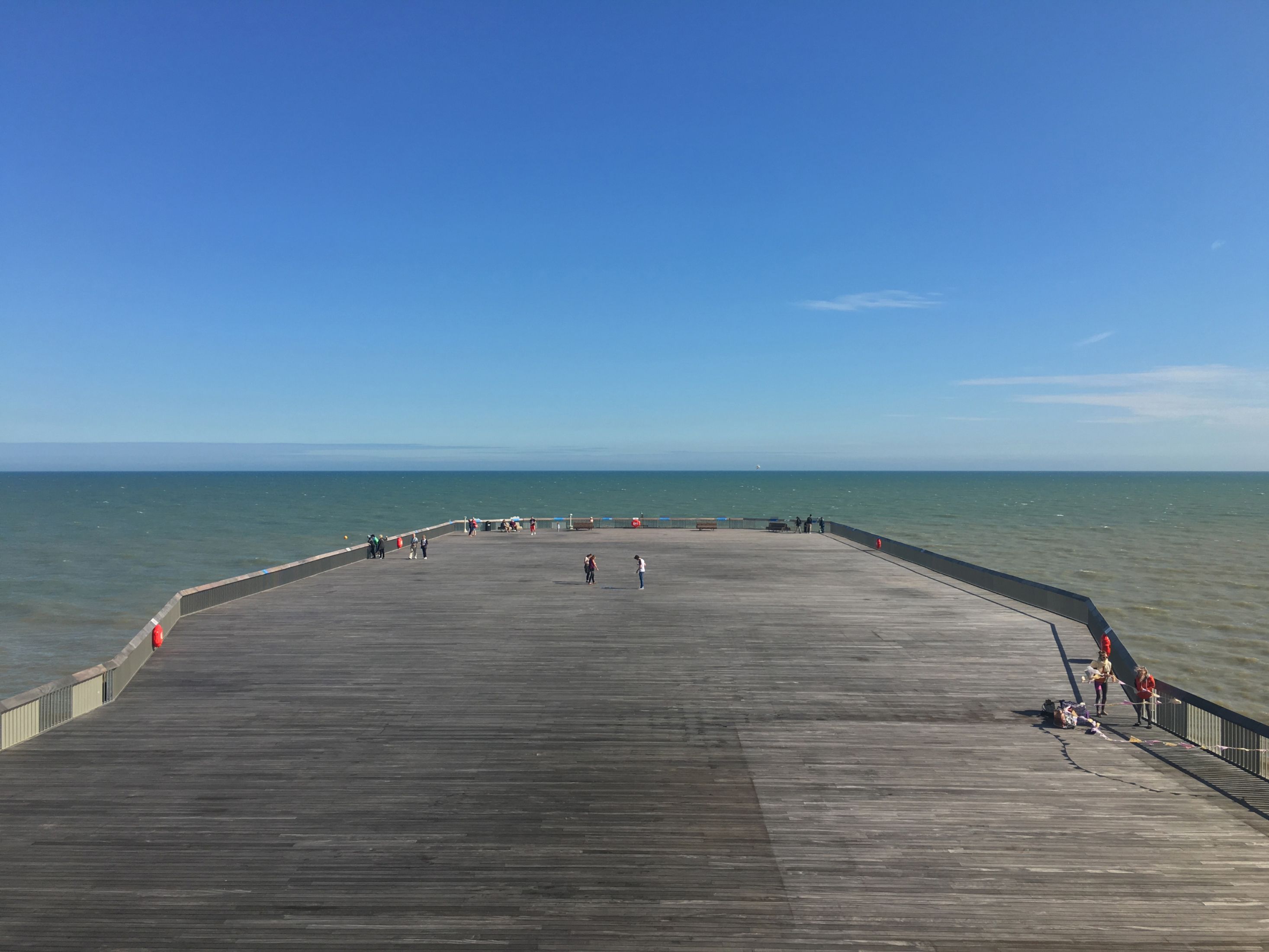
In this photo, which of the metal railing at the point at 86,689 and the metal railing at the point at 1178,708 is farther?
the metal railing at the point at 86,689

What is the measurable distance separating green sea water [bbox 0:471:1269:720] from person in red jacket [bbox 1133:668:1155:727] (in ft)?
10.4

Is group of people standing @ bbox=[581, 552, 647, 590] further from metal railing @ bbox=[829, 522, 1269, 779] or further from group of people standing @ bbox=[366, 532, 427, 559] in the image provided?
metal railing @ bbox=[829, 522, 1269, 779]

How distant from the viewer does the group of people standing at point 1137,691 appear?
15781 millimetres

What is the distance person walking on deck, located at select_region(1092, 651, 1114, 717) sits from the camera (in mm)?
15914

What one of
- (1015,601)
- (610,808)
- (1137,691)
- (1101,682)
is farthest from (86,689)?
(1015,601)

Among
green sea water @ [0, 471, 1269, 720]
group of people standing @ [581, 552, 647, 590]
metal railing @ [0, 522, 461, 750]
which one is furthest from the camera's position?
green sea water @ [0, 471, 1269, 720]

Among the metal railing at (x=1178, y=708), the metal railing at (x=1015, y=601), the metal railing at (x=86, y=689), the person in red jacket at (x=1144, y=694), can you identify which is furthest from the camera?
the person in red jacket at (x=1144, y=694)

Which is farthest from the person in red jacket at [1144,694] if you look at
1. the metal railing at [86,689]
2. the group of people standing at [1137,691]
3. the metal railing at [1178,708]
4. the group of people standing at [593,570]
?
the metal railing at [86,689]

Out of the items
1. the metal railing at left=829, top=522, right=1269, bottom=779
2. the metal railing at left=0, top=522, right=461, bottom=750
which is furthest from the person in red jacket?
the metal railing at left=0, top=522, right=461, bottom=750

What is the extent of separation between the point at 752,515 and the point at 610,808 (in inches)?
4736

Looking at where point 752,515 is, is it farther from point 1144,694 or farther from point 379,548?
point 1144,694

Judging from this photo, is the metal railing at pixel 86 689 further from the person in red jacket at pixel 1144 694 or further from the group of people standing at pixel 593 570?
the person in red jacket at pixel 1144 694

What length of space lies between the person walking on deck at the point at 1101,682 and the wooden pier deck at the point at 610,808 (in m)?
1.35

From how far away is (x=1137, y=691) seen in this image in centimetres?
1583
